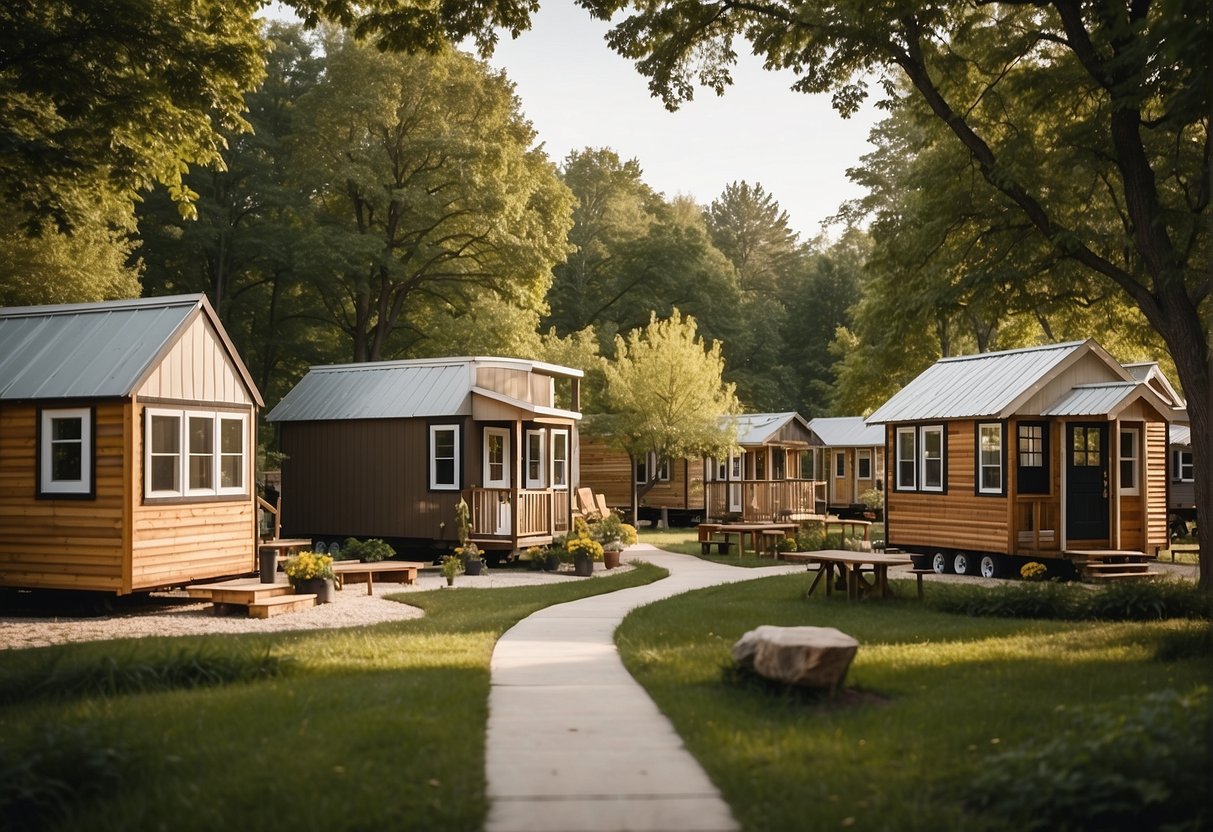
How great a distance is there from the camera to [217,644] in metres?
11.0

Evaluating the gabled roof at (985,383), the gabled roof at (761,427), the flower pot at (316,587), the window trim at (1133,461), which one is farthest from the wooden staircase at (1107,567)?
the gabled roof at (761,427)

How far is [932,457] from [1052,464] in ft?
8.30

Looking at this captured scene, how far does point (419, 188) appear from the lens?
33250 millimetres

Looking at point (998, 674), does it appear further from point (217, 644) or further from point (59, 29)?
point (59, 29)

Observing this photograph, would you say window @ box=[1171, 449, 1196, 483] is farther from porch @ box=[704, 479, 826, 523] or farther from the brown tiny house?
the brown tiny house

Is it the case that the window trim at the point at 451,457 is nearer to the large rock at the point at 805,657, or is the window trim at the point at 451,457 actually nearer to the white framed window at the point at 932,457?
the white framed window at the point at 932,457

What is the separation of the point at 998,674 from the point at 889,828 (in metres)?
4.52

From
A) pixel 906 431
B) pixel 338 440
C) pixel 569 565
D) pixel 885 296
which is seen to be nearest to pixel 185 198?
pixel 338 440

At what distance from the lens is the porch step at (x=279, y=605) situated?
14.8 m

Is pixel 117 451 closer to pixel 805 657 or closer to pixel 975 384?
pixel 805 657

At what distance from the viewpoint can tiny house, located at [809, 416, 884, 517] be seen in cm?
4188

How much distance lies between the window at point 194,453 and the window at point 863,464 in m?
29.7

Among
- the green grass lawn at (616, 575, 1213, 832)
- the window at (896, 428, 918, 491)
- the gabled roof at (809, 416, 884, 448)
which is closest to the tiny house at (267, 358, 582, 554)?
the window at (896, 428, 918, 491)

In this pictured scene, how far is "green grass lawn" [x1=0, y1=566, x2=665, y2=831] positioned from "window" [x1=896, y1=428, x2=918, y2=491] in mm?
13500
